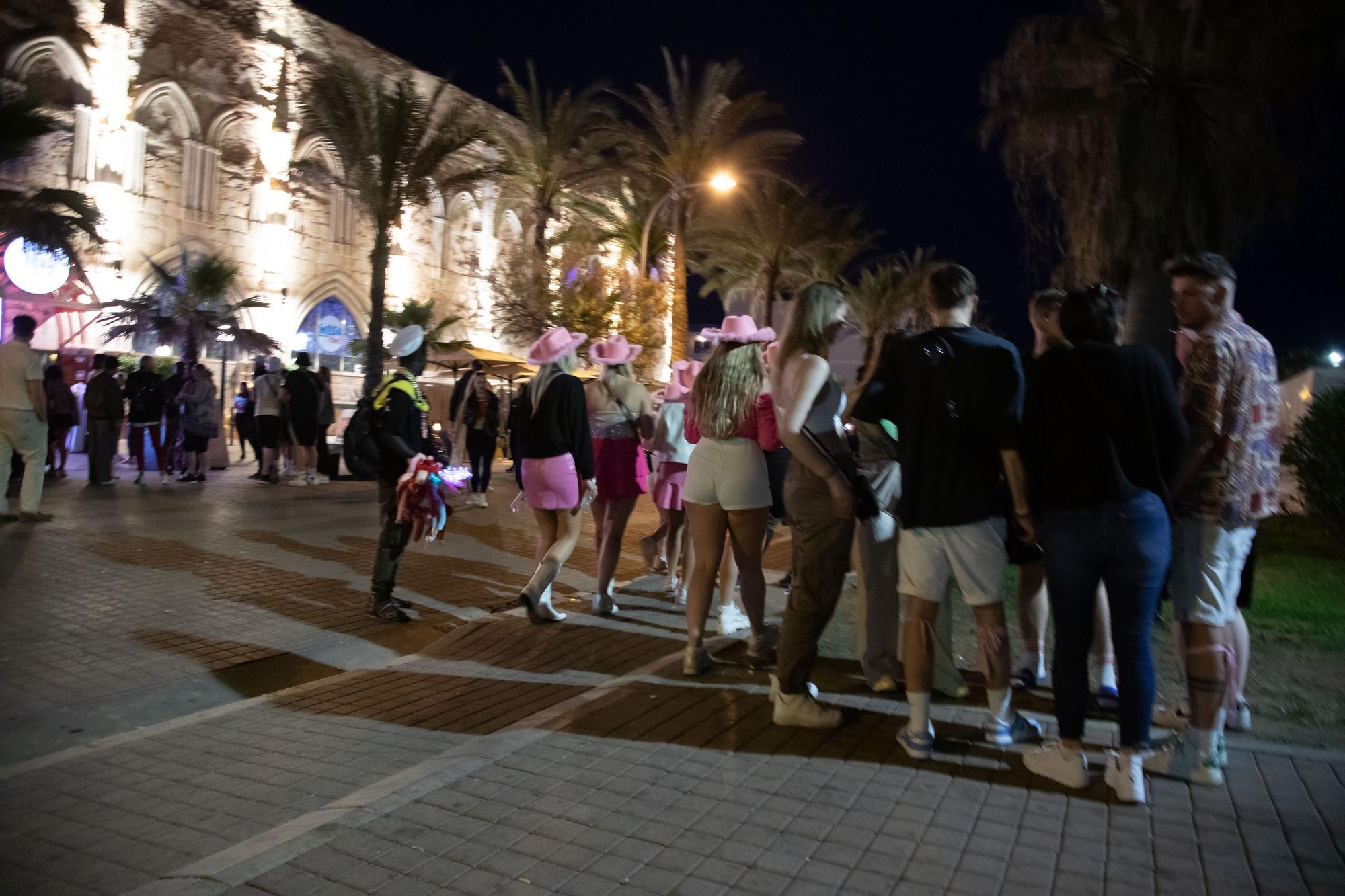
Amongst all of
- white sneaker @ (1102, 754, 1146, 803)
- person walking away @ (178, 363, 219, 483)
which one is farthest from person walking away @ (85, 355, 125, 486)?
white sneaker @ (1102, 754, 1146, 803)

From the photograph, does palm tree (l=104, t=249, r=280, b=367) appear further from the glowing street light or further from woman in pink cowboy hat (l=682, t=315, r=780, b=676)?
woman in pink cowboy hat (l=682, t=315, r=780, b=676)

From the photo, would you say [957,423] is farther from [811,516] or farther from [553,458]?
[553,458]

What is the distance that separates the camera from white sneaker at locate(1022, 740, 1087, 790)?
3.76m

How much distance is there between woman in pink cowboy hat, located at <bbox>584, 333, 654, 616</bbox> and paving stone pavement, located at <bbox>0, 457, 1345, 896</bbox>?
0.62 meters

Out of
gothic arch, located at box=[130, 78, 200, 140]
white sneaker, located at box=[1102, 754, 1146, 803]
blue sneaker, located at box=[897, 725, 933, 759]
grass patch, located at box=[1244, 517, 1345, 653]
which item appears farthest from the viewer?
gothic arch, located at box=[130, 78, 200, 140]

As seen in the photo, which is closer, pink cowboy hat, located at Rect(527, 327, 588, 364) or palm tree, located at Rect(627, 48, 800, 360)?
pink cowboy hat, located at Rect(527, 327, 588, 364)

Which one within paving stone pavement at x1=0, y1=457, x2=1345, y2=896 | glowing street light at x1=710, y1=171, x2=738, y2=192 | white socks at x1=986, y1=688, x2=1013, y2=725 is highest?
glowing street light at x1=710, y1=171, x2=738, y2=192

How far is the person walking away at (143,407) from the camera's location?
51.0 feet

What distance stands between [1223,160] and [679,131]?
52.6ft

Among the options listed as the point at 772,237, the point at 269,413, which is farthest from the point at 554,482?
the point at 772,237

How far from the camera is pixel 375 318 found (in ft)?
63.2

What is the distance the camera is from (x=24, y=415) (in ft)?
32.9

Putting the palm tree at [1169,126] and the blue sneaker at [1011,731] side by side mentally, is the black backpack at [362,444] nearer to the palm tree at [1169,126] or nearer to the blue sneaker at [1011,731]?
the blue sneaker at [1011,731]

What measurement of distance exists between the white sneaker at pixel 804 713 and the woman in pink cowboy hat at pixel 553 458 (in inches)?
101
